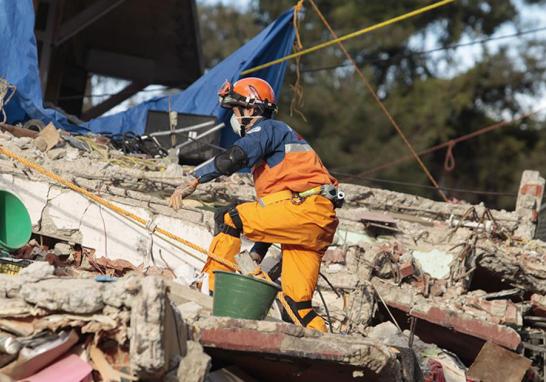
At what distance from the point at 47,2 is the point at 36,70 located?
403 cm

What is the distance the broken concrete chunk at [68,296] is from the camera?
17.9 feet

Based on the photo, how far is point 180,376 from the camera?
17.9 ft

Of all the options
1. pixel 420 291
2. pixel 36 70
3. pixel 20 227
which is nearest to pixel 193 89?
pixel 36 70

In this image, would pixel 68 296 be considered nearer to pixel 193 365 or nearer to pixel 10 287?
pixel 10 287

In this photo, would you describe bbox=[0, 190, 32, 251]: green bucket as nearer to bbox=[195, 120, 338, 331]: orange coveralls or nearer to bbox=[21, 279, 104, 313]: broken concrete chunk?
bbox=[195, 120, 338, 331]: orange coveralls

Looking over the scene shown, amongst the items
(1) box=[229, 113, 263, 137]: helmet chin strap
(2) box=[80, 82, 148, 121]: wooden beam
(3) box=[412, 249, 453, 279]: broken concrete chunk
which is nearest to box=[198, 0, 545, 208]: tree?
(2) box=[80, 82, 148, 121]: wooden beam

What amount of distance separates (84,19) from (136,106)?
2.68 metres

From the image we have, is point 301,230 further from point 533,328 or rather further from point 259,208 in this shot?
point 533,328

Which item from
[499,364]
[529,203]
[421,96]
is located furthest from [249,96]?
[421,96]

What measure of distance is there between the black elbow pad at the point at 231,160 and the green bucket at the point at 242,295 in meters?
1.08

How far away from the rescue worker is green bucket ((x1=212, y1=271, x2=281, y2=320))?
2.77 ft

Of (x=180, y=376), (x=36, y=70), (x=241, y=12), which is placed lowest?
(x=180, y=376)

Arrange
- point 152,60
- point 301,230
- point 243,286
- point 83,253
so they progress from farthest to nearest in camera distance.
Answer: point 152,60 → point 83,253 → point 301,230 → point 243,286

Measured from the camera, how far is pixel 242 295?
6.42 meters
